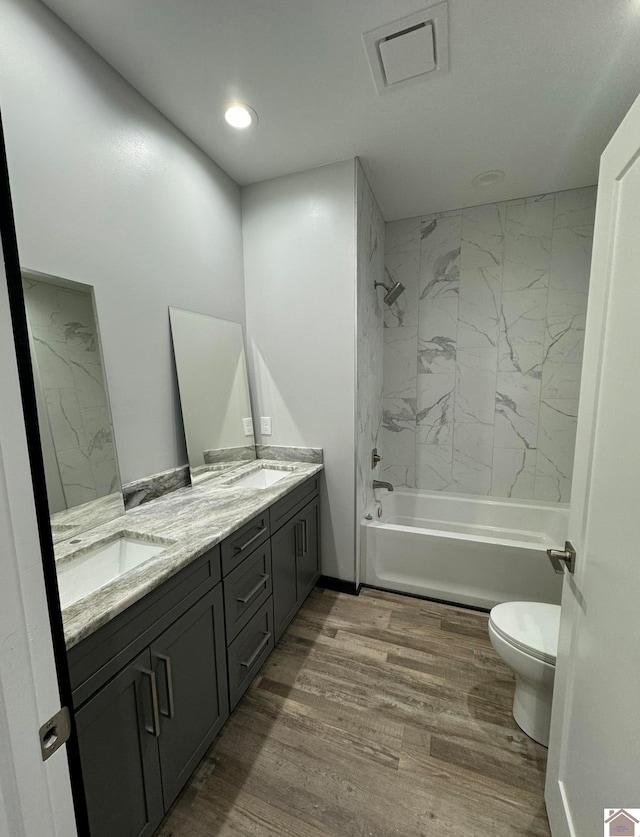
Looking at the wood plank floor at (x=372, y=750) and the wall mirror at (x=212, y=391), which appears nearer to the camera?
the wood plank floor at (x=372, y=750)

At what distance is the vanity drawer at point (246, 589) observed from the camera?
1417 mm

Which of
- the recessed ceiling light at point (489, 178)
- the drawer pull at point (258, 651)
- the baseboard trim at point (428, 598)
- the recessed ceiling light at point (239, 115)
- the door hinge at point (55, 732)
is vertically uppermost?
the recessed ceiling light at point (239, 115)

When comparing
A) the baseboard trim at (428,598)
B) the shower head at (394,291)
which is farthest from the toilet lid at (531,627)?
the shower head at (394,291)

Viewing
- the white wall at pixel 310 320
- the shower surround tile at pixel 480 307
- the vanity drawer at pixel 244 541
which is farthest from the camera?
the shower surround tile at pixel 480 307

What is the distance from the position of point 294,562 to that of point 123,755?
3.76 feet

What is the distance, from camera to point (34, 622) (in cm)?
46

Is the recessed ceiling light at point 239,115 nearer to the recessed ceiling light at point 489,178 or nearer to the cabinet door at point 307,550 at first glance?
the recessed ceiling light at point 489,178

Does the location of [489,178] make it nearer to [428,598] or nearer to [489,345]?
[489,345]

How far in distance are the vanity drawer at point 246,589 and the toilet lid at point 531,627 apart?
1045 millimetres

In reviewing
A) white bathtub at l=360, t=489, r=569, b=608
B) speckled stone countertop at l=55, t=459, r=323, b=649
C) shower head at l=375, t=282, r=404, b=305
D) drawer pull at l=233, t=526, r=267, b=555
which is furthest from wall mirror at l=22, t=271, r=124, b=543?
shower head at l=375, t=282, r=404, b=305

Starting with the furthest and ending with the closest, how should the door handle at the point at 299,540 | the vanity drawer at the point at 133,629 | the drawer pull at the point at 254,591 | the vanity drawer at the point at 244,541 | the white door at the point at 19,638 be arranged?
1. the door handle at the point at 299,540
2. the drawer pull at the point at 254,591
3. the vanity drawer at the point at 244,541
4. the vanity drawer at the point at 133,629
5. the white door at the point at 19,638

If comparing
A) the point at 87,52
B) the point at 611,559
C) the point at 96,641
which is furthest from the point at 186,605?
the point at 87,52

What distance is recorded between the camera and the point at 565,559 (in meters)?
1.07

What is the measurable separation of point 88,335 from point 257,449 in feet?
4.38
